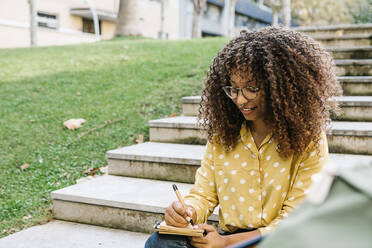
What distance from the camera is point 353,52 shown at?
4.65 meters

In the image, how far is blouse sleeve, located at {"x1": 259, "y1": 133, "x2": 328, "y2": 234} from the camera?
1.60 m

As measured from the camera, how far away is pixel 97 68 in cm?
593

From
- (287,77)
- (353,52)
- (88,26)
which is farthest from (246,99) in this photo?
(88,26)

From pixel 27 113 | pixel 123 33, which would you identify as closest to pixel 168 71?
pixel 27 113

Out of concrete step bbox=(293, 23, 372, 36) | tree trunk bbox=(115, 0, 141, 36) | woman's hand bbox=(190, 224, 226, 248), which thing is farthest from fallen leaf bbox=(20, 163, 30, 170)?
tree trunk bbox=(115, 0, 141, 36)

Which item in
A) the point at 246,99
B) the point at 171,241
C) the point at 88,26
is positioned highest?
the point at 88,26

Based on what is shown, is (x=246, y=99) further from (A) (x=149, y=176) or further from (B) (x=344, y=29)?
(B) (x=344, y=29)

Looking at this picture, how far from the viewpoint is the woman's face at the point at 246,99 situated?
1612 millimetres

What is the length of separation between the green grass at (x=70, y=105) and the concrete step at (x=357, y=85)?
5.47ft

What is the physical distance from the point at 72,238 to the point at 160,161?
2.77 ft

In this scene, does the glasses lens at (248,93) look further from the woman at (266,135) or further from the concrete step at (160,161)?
the concrete step at (160,161)

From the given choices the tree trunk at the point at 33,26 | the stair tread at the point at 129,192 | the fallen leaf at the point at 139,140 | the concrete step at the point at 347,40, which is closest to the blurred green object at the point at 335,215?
the stair tread at the point at 129,192

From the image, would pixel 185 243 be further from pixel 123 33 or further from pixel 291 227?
pixel 123 33

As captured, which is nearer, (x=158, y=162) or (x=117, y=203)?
(x=117, y=203)
